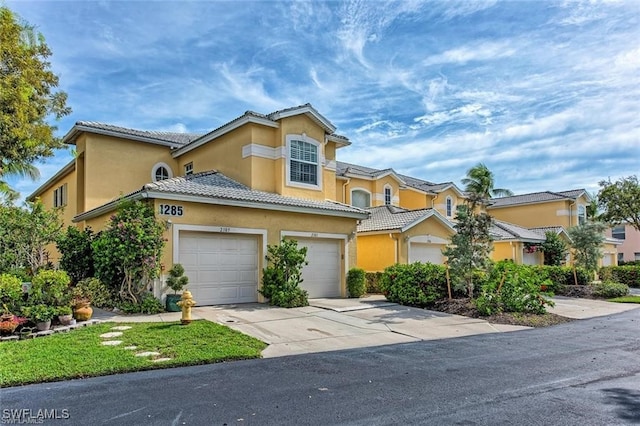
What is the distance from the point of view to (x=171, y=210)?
12.9 m

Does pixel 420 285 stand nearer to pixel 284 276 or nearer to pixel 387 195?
pixel 284 276

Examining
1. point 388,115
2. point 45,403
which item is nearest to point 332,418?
point 45,403

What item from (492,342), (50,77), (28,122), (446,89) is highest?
(50,77)

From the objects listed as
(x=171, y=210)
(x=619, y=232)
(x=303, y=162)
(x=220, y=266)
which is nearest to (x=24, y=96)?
(x=171, y=210)

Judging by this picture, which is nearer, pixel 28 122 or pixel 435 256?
pixel 28 122

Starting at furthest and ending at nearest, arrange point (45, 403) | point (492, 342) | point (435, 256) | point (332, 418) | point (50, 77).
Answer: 1. point (435, 256)
2. point (50, 77)
3. point (492, 342)
4. point (45, 403)
5. point (332, 418)

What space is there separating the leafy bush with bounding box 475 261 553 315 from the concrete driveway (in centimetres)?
109

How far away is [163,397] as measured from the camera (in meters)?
5.46

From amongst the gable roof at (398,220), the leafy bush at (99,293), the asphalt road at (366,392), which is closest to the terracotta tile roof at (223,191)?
the leafy bush at (99,293)

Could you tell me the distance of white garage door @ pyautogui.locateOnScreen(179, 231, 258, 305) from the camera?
13.4 metres

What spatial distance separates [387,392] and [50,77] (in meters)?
17.7

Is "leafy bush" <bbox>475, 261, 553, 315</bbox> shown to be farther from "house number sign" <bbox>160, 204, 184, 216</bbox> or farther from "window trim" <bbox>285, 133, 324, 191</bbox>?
"house number sign" <bbox>160, 204, 184, 216</bbox>

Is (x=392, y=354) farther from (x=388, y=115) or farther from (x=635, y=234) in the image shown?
(x=635, y=234)

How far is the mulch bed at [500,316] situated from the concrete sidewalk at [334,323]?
44 cm
